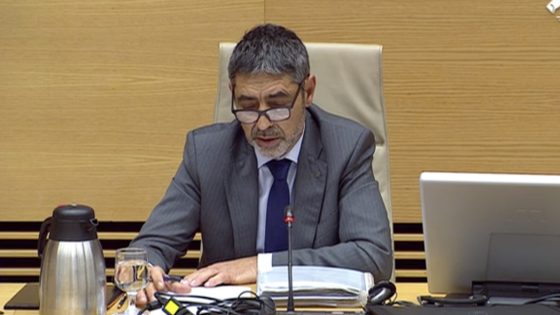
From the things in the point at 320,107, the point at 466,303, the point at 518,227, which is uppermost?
the point at 320,107

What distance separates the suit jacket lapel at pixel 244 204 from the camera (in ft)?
8.48

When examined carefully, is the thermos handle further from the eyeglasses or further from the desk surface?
the eyeglasses

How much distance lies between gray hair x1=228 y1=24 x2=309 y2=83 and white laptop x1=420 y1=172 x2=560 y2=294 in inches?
30.6

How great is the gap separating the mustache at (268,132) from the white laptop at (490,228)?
2.27 ft

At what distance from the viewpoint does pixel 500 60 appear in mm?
3678

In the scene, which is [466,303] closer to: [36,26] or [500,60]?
[500,60]

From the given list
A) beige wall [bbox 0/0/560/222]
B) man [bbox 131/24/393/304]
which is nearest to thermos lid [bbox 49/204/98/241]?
man [bbox 131/24/393/304]

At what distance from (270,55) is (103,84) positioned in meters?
1.35

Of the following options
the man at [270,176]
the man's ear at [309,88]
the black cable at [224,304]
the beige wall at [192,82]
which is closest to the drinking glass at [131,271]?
the black cable at [224,304]

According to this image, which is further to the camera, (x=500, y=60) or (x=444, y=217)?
(x=500, y=60)

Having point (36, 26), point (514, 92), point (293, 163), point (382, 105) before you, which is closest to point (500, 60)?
point (514, 92)

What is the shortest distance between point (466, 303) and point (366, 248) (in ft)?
1.81

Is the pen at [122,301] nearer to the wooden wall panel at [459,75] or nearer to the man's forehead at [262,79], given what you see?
the man's forehead at [262,79]

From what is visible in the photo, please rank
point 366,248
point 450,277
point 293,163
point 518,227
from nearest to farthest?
point 518,227, point 450,277, point 366,248, point 293,163
